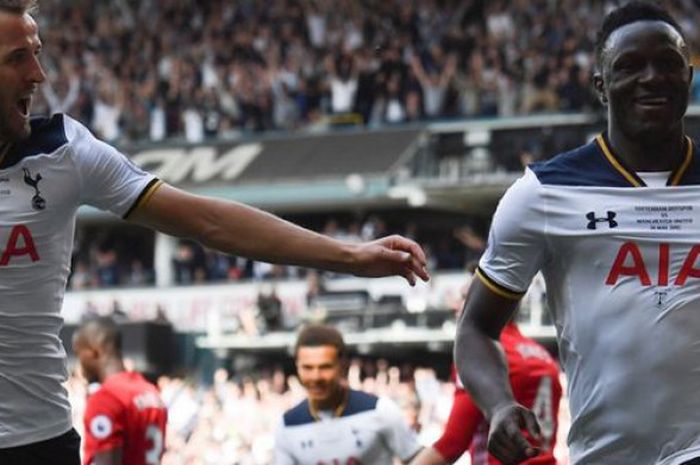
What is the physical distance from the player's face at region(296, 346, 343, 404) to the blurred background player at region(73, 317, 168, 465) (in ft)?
2.99

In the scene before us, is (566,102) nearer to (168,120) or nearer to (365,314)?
(365,314)

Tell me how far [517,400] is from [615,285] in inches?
114

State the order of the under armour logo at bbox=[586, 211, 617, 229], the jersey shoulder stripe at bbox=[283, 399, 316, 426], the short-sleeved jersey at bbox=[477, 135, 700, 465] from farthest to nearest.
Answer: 1. the jersey shoulder stripe at bbox=[283, 399, 316, 426]
2. the under armour logo at bbox=[586, 211, 617, 229]
3. the short-sleeved jersey at bbox=[477, 135, 700, 465]

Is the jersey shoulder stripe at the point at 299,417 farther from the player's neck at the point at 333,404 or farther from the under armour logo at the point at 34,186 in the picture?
the under armour logo at the point at 34,186

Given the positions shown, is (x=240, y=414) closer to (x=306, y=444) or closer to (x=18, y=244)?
(x=306, y=444)

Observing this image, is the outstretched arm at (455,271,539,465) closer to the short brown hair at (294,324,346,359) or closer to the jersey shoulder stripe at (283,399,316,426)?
the short brown hair at (294,324,346,359)

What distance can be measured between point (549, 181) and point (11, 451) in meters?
1.73

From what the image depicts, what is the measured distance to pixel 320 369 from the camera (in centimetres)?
768

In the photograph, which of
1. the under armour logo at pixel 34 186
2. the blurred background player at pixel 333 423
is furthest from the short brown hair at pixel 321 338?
the under armour logo at pixel 34 186

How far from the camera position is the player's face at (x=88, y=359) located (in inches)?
326

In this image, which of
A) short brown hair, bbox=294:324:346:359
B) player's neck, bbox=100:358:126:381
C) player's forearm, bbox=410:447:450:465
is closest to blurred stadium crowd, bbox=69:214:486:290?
player's neck, bbox=100:358:126:381

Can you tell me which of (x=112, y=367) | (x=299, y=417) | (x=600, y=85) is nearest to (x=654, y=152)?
(x=600, y=85)

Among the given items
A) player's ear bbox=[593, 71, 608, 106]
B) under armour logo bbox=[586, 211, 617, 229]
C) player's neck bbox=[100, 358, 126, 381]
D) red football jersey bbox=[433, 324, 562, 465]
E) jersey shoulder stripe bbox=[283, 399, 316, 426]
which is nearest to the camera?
under armour logo bbox=[586, 211, 617, 229]

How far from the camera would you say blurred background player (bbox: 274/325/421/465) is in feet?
25.0
